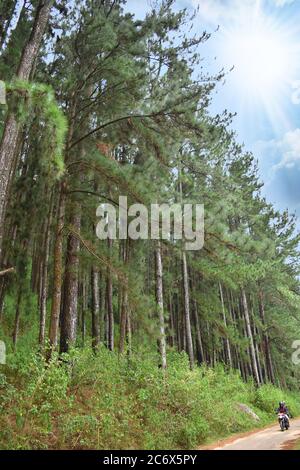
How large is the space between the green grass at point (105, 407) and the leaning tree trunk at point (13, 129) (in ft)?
10.9

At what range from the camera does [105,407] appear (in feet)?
30.5

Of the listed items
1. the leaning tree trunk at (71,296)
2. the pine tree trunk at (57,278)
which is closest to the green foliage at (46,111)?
the pine tree trunk at (57,278)

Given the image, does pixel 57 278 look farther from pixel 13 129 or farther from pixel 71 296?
pixel 13 129

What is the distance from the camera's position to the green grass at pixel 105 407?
298 inches

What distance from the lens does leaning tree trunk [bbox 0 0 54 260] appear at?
26.1 feet

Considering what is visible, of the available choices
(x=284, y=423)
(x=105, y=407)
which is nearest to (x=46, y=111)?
(x=105, y=407)

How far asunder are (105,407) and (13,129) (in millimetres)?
6901

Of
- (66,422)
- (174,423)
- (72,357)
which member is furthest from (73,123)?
(174,423)

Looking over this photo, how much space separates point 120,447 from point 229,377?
45.1 feet

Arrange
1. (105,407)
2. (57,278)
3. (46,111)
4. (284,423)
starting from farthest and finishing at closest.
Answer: (284,423), (57,278), (105,407), (46,111)

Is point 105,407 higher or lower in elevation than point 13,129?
lower

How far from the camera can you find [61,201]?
10.8 metres

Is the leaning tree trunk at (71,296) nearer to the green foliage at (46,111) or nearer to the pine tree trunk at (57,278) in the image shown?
the pine tree trunk at (57,278)
